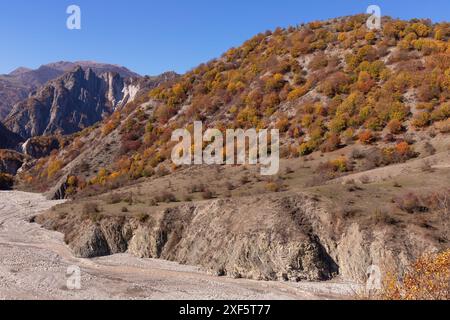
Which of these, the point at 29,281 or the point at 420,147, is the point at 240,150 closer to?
the point at 420,147

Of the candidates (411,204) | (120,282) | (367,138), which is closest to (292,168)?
(367,138)

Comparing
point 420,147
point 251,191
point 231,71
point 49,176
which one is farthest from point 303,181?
point 49,176

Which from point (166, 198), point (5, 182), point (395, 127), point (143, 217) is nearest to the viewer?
point (143, 217)

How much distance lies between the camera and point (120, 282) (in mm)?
24016

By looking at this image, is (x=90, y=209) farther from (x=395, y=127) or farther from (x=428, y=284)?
(x=395, y=127)

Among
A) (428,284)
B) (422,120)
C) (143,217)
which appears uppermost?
(422,120)

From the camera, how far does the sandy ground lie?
21703mm

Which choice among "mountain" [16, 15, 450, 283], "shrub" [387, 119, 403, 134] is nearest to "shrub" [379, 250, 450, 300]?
"mountain" [16, 15, 450, 283]

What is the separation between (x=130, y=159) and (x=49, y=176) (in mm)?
19255

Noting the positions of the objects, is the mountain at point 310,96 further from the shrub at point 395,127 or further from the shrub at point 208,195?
the shrub at point 208,195

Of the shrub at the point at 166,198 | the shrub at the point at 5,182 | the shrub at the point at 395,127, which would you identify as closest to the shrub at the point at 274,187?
the shrub at the point at 166,198

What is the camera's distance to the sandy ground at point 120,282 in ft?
71.2

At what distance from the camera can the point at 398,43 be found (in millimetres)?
63125

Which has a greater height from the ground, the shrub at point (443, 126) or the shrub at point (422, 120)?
the shrub at point (422, 120)
